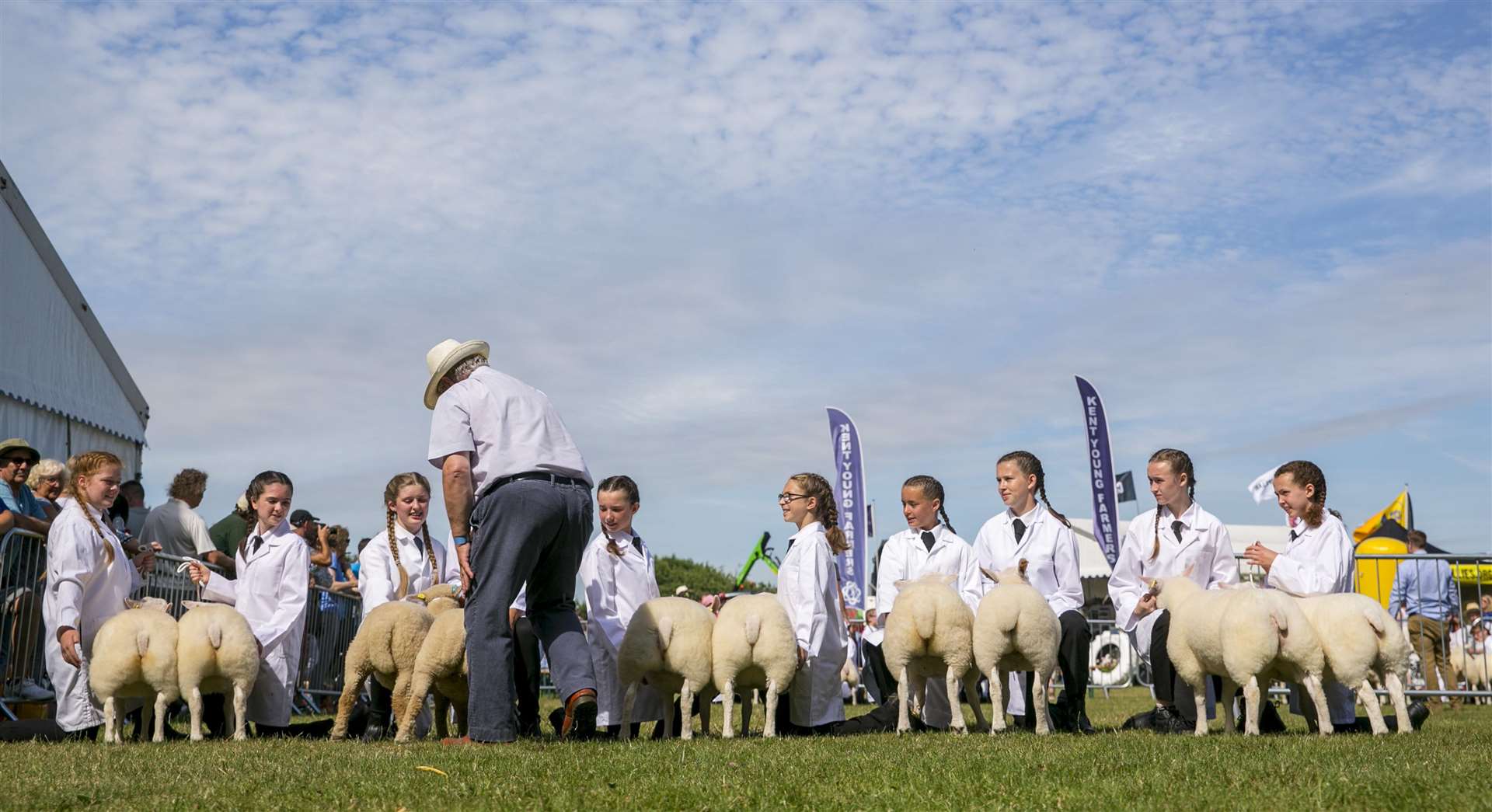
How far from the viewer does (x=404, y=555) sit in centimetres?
888

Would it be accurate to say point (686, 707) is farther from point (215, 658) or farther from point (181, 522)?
point (181, 522)

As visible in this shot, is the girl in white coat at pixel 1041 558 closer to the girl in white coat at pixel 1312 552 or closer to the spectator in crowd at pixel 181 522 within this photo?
the girl in white coat at pixel 1312 552

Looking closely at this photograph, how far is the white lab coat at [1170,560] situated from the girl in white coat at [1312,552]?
252 millimetres

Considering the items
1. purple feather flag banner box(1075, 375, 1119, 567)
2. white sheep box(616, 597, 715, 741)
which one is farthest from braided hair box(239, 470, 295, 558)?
purple feather flag banner box(1075, 375, 1119, 567)

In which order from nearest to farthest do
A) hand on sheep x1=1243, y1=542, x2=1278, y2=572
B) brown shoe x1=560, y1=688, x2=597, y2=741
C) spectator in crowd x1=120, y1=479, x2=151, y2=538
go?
brown shoe x1=560, y1=688, x2=597, y2=741, hand on sheep x1=1243, y1=542, x2=1278, y2=572, spectator in crowd x1=120, y1=479, x2=151, y2=538

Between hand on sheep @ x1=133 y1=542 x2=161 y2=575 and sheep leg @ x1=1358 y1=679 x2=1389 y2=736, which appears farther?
A: hand on sheep @ x1=133 y1=542 x2=161 y2=575

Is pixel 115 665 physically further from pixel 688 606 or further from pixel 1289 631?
pixel 1289 631

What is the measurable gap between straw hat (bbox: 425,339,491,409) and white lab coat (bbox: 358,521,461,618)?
166 centimetres

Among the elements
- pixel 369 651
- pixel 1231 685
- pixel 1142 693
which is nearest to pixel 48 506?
pixel 369 651

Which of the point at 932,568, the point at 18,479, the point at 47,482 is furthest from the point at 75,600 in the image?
the point at 932,568

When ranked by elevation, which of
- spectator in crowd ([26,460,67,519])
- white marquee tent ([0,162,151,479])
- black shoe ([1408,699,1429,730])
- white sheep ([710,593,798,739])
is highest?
white marquee tent ([0,162,151,479])

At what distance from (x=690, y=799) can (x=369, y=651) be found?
364 cm

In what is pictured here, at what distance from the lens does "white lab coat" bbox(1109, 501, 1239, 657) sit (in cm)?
871

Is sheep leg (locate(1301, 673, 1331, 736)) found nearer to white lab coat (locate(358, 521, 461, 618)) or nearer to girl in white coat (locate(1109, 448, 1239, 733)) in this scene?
girl in white coat (locate(1109, 448, 1239, 733))
